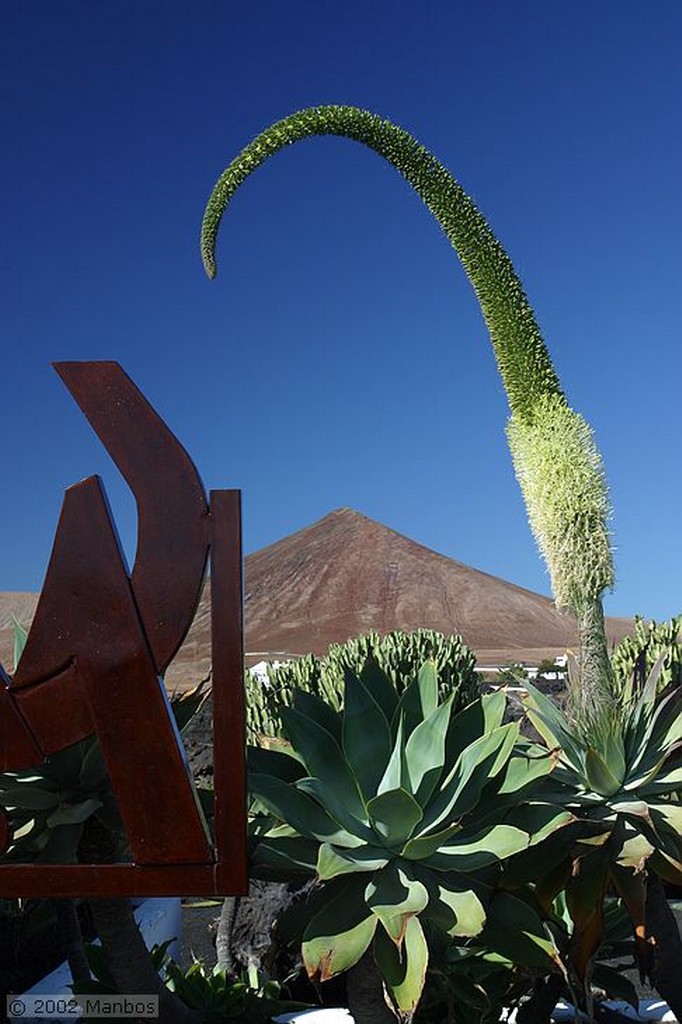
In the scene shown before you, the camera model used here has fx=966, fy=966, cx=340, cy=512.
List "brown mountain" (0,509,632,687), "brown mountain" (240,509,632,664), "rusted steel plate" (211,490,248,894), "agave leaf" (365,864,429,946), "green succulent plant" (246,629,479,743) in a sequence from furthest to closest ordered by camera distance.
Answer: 1. "brown mountain" (240,509,632,664)
2. "brown mountain" (0,509,632,687)
3. "green succulent plant" (246,629,479,743)
4. "rusted steel plate" (211,490,248,894)
5. "agave leaf" (365,864,429,946)

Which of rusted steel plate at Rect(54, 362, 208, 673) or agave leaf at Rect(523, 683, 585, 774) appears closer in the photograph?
rusted steel plate at Rect(54, 362, 208, 673)

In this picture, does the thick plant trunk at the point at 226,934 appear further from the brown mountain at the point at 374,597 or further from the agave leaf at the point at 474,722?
the brown mountain at the point at 374,597

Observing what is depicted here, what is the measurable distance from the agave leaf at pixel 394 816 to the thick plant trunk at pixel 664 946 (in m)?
0.96

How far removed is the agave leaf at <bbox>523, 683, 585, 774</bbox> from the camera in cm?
302

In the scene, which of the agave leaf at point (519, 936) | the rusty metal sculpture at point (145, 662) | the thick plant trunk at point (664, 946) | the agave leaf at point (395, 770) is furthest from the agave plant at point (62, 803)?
the thick plant trunk at point (664, 946)

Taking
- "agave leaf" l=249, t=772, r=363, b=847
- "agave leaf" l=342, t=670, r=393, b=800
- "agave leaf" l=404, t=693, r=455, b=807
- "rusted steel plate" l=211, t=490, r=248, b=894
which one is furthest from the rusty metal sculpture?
"agave leaf" l=404, t=693, r=455, b=807

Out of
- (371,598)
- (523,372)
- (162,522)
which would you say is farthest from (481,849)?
(371,598)

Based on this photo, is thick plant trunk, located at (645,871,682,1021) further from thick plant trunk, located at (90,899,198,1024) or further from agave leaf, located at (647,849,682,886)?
thick plant trunk, located at (90,899,198,1024)

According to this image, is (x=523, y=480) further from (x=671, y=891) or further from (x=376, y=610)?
(x=376, y=610)

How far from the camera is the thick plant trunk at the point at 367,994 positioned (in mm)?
2664

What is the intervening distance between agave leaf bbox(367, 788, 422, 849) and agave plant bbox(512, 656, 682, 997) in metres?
0.57

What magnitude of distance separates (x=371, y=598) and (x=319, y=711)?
Answer: 9870 centimetres

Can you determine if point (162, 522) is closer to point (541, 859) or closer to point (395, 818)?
point (395, 818)

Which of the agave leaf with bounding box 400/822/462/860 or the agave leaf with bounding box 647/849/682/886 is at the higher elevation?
the agave leaf with bounding box 400/822/462/860
